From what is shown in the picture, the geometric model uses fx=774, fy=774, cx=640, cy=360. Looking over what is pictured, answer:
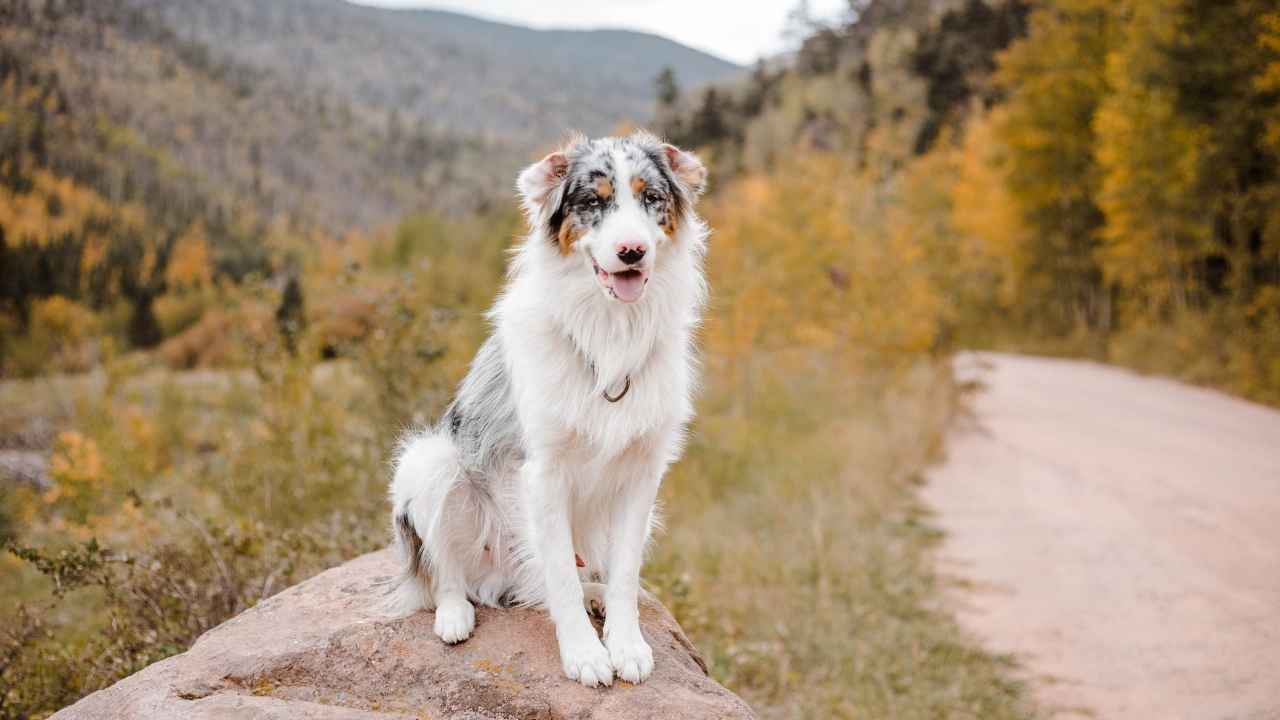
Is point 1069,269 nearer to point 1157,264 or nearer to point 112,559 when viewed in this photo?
point 1157,264

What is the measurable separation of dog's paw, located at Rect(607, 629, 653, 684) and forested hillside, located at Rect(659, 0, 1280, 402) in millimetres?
10596

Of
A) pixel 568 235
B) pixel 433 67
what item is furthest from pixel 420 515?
pixel 433 67

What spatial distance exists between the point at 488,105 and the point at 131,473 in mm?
87701

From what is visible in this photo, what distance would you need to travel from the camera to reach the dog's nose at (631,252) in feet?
8.40

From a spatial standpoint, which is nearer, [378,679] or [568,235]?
[378,679]

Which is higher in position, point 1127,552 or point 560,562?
point 560,562

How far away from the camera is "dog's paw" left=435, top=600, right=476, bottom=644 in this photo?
2896 mm

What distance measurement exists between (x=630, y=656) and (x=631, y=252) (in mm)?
1431

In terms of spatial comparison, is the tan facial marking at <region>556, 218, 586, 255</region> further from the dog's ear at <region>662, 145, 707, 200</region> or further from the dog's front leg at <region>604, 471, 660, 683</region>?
the dog's front leg at <region>604, 471, 660, 683</region>

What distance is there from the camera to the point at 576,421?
2777 millimetres

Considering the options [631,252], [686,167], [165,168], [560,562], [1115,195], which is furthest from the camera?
[165,168]

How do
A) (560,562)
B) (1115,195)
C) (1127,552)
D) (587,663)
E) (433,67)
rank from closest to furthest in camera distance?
(587,663)
(560,562)
(1127,552)
(1115,195)
(433,67)

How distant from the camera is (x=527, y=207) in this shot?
3055mm

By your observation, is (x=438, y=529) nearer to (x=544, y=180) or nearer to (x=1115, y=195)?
(x=544, y=180)
